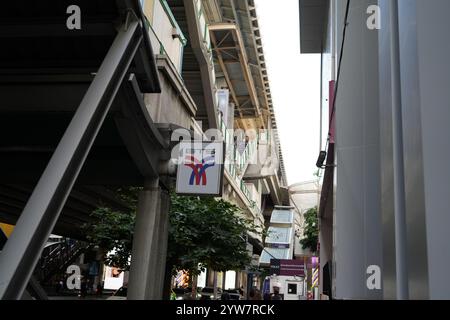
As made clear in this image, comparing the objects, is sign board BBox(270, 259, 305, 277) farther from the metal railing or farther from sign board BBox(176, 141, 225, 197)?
sign board BBox(176, 141, 225, 197)

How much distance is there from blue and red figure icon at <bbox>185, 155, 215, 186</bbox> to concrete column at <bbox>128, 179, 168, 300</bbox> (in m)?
0.78

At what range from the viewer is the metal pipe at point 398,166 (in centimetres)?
280

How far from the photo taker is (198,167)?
1056cm

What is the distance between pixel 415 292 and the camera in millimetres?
2432

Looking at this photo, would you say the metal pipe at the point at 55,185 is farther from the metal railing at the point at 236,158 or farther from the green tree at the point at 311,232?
the green tree at the point at 311,232

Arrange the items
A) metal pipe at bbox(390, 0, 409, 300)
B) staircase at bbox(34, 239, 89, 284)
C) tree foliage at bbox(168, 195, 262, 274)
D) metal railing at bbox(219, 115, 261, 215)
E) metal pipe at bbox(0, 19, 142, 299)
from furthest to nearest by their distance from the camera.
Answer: staircase at bbox(34, 239, 89, 284)
metal railing at bbox(219, 115, 261, 215)
tree foliage at bbox(168, 195, 262, 274)
metal pipe at bbox(0, 19, 142, 299)
metal pipe at bbox(390, 0, 409, 300)

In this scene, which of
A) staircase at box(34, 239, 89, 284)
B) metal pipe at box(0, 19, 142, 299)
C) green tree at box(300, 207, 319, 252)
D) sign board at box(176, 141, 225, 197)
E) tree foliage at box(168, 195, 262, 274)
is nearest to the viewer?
metal pipe at box(0, 19, 142, 299)

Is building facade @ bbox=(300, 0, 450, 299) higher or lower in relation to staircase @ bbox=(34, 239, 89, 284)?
lower

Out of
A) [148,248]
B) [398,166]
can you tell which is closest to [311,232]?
[148,248]

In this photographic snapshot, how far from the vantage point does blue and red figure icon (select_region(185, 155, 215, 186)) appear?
1044 cm

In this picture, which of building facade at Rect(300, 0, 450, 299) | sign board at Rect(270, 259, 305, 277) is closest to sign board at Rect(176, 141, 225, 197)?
building facade at Rect(300, 0, 450, 299)

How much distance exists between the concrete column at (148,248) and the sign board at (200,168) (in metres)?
0.60

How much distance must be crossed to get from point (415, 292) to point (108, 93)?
11.2 feet
